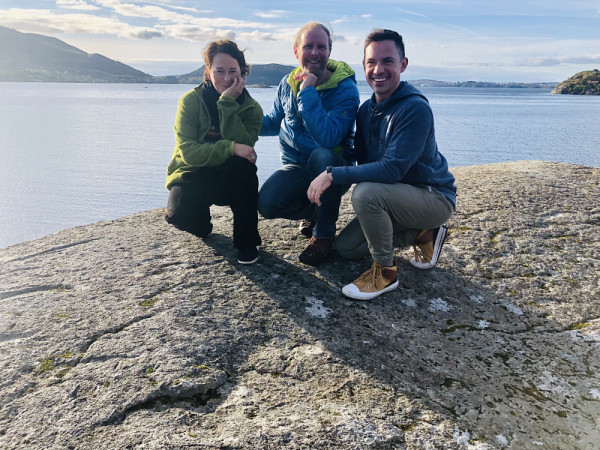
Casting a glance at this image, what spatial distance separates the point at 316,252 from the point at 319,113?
4.50 feet

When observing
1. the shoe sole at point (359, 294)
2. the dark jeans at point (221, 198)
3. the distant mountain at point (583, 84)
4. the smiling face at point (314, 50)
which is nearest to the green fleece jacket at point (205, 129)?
the dark jeans at point (221, 198)

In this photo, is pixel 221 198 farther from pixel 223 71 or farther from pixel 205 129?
pixel 223 71

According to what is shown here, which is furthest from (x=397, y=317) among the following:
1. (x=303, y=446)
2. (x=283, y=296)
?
(x=303, y=446)

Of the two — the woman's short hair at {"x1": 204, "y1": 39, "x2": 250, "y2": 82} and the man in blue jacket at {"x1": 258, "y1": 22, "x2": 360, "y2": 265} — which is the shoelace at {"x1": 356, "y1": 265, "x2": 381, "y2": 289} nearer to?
the man in blue jacket at {"x1": 258, "y1": 22, "x2": 360, "y2": 265}

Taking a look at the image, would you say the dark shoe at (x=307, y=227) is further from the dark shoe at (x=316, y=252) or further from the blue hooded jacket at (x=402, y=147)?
the blue hooded jacket at (x=402, y=147)

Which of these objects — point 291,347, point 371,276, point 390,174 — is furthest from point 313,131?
point 291,347

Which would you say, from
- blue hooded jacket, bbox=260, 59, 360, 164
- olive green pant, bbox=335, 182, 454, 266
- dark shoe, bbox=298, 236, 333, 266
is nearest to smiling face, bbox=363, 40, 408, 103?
blue hooded jacket, bbox=260, 59, 360, 164

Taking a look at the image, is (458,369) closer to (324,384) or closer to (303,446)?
(324,384)

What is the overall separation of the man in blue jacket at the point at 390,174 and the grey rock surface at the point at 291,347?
44 cm

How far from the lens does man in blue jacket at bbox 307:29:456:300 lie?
3.92 meters

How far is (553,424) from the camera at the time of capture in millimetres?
2723

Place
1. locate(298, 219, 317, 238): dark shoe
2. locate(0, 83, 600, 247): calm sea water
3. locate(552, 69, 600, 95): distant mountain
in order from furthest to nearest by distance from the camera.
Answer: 1. locate(552, 69, 600, 95): distant mountain
2. locate(0, 83, 600, 247): calm sea water
3. locate(298, 219, 317, 238): dark shoe

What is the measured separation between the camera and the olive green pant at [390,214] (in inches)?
155

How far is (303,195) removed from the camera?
4.96 meters
